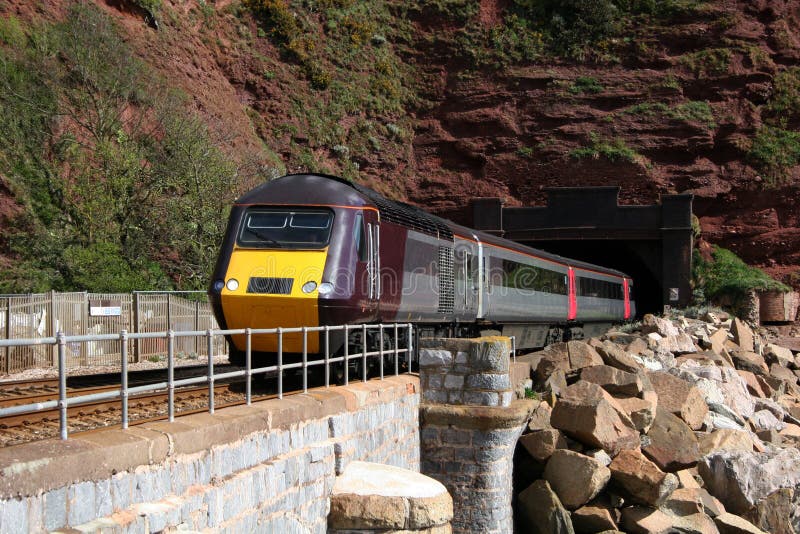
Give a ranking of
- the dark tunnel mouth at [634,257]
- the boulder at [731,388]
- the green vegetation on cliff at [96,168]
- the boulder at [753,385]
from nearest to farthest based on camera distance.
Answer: the boulder at [731,388] → the boulder at [753,385] → the green vegetation on cliff at [96,168] → the dark tunnel mouth at [634,257]

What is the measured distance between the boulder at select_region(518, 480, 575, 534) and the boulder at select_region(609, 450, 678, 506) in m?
1.09

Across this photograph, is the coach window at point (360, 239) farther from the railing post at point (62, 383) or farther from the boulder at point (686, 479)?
the railing post at point (62, 383)

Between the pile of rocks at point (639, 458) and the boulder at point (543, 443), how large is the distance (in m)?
0.01

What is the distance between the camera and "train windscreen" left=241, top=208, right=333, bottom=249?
11.3 meters

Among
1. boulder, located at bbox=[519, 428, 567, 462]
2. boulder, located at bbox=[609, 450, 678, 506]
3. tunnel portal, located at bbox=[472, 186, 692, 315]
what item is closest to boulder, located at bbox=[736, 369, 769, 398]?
boulder, located at bbox=[609, 450, 678, 506]

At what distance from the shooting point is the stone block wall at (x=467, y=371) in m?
10.3

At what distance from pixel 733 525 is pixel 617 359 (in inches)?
178

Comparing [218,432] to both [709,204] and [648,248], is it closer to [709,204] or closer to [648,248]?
[648,248]

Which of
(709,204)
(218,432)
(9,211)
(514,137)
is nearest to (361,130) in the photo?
(514,137)

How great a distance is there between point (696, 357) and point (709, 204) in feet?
77.2

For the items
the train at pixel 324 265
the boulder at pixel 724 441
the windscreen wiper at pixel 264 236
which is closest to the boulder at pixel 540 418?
the train at pixel 324 265

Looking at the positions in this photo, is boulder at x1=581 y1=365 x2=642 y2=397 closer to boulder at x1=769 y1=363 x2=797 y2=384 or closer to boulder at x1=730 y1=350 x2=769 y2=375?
boulder at x1=730 y1=350 x2=769 y2=375

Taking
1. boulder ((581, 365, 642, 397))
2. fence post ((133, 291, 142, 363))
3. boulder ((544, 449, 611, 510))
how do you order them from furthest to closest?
1. fence post ((133, 291, 142, 363))
2. boulder ((581, 365, 642, 397))
3. boulder ((544, 449, 611, 510))

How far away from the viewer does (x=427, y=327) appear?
1498cm
